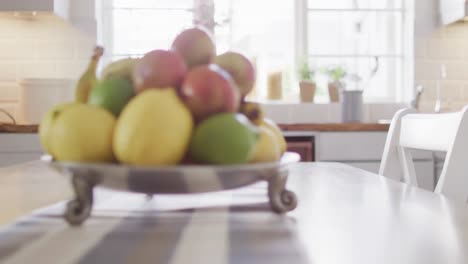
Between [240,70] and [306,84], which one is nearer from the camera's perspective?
[240,70]

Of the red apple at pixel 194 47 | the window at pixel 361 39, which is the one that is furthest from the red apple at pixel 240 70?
the window at pixel 361 39

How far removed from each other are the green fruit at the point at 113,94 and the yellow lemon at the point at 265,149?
154mm

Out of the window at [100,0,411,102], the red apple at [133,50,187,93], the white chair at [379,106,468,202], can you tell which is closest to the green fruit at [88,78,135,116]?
the red apple at [133,50,187,93]

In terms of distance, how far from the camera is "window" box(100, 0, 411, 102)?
3262 mm

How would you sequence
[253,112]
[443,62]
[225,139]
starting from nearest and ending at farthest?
1. [225,139]
2. [253,112]
3. [443,62]

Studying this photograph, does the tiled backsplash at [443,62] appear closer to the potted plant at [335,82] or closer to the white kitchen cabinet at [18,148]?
the potted plant at [335,82]

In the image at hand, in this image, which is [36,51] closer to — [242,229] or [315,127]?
[315,127]

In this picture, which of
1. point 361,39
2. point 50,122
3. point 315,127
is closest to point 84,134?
point 50,122

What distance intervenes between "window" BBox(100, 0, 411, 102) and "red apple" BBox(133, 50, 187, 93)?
2.61 m

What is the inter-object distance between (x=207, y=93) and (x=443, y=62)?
279cm

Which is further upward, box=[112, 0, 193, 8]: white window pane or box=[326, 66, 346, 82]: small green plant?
box=[112, 0, 193, 8]: white window pane

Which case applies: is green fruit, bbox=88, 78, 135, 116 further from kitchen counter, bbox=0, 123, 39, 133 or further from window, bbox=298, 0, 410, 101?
window, bbox=298, 0, 410, 101

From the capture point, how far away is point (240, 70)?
73 centimetres

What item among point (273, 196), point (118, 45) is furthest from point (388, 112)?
point (273, 196)
